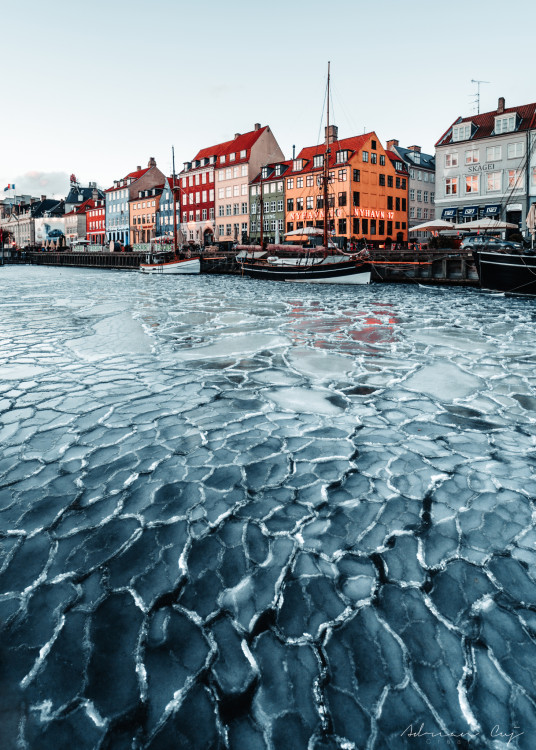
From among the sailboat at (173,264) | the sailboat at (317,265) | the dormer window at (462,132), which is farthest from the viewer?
the dormer window at (462,132)

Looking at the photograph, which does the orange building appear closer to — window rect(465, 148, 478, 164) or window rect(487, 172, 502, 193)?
→ window rect(465, 148, 478, 164)

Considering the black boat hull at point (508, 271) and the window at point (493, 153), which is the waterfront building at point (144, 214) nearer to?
the window at point (493, 153)

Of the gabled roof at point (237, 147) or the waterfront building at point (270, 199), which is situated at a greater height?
the gabled roof at point (237, 147)

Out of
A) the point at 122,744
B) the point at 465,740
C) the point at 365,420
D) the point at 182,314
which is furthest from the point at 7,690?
the point at 182,314

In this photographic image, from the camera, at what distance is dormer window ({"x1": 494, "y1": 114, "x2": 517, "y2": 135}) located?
4150 cm

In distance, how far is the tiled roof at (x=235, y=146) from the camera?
64062mm

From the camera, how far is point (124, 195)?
83562 mm

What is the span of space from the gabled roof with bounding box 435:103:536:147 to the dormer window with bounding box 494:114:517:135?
0.38 meters

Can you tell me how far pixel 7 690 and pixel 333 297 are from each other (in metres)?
19.1

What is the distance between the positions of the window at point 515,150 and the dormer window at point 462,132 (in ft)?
13.2

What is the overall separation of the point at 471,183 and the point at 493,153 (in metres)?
2.77

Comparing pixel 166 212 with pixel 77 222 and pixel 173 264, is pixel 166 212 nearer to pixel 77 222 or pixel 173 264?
pixel 77 222

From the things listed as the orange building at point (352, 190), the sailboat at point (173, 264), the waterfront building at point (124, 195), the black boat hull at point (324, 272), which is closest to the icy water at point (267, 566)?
the black boat hull at point (324, 272)

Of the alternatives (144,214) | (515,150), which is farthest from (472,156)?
(144,214)
